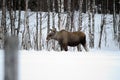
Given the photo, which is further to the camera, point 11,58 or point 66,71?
point 66,71

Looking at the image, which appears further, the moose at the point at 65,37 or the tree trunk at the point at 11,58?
the moose at the point at 65,37

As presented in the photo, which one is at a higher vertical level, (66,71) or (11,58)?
(11,58)

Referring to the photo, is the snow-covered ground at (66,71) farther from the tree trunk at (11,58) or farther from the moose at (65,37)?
the moose at (65,37)

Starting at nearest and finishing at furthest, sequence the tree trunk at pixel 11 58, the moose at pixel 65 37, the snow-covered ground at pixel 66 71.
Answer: the tree trunk at pixel 11 58, the snow-covered ground at pixel 66 71, the moose at pixel 65 37

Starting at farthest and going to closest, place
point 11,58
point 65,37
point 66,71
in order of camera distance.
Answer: point 65,37 → point 66,71 → point 11,58

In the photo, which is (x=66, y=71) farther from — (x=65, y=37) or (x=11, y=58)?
(x=65, y=37)

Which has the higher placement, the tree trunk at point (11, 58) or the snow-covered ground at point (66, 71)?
the tree trunk at point (11, 58)

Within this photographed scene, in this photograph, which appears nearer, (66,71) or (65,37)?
(66,71)

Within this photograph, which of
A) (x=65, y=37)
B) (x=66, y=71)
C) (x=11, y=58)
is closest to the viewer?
(x=11, y=58)

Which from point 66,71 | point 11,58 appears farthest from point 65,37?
point 11,58

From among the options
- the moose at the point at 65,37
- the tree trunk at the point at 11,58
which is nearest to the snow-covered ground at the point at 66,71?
the tree trunk at the point at 11,58

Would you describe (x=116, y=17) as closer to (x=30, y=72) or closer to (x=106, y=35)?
(x=106, y=35)

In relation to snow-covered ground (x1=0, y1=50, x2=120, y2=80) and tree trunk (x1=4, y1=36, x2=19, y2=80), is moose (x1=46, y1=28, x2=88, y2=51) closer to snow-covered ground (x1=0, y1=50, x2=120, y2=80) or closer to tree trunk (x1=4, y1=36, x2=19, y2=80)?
snow-covered ground (x1=0, y1=50, x2=120, y2=80)

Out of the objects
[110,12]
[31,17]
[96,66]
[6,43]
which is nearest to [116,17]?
[110,12]
